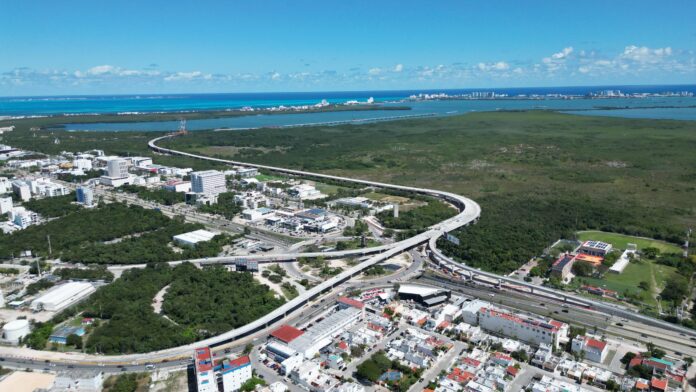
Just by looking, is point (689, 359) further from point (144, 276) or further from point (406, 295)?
Answer: point (144, 276)

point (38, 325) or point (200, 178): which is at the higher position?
point (200, 178)

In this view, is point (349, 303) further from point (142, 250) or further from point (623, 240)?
point (623, 240)

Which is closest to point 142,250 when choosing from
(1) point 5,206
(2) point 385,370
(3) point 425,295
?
(1) point 5,206

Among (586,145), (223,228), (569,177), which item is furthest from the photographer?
(586,145)

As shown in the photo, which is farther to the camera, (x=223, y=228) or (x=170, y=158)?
(x=170, y=158)

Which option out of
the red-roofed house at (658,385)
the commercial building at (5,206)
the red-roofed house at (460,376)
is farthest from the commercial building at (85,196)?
the red-roofed house at (658,385)

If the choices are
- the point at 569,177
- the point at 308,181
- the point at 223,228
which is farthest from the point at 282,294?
the point at 569,177
